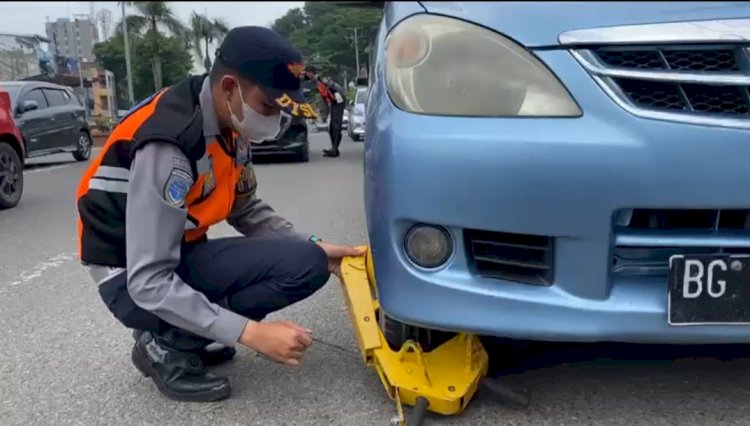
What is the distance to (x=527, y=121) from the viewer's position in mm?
1673

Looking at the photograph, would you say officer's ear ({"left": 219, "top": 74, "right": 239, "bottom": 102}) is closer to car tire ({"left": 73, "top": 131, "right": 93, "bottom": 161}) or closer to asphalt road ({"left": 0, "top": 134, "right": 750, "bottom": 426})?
asphalt road ({"left": 0, "top": 134, "right": 750, "bottom": 426})

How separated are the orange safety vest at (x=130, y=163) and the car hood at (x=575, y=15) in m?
0.74

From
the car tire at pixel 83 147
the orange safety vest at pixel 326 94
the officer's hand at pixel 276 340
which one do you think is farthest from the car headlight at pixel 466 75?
the car tire at pixel 83 147

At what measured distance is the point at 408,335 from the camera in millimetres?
2021

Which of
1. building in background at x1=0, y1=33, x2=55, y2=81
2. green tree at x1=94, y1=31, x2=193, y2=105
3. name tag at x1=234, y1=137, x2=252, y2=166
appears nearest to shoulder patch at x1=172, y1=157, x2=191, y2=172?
name tag at x1=234, y1=137, x2=252, y2=166

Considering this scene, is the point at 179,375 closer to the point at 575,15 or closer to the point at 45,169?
the point at 575,15

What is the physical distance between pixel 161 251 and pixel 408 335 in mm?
671

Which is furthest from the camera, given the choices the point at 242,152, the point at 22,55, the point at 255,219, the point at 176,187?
the point at 22,55

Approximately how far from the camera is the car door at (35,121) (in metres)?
10.3

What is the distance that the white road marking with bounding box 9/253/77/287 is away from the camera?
12.6ft

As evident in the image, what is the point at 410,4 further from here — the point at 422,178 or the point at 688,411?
the point at 688,411

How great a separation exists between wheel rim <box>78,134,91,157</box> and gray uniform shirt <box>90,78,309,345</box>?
12.0m

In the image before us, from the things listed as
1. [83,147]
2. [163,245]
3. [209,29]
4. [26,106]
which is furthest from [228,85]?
[83,147]

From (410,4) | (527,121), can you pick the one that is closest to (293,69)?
(410,4)
